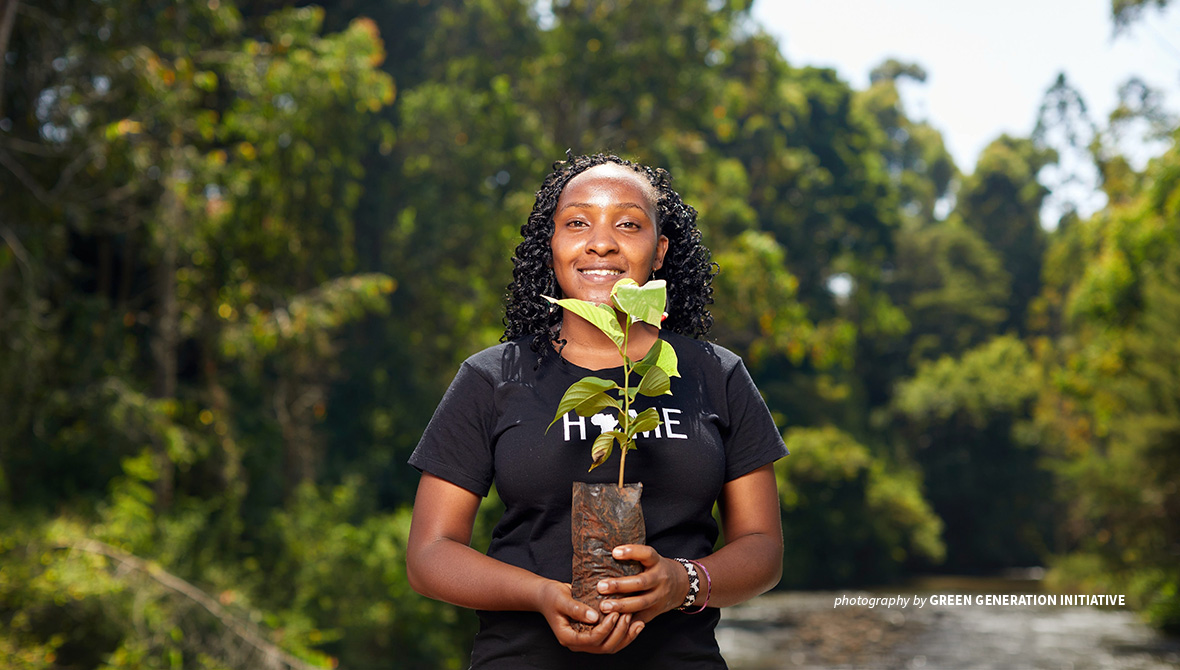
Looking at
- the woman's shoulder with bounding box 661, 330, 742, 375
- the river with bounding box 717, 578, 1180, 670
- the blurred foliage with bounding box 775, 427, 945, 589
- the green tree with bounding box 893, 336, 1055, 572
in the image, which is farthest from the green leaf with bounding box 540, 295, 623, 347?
the green tree with bounding box 893, 336, 1055, 572

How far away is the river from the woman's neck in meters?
15.9

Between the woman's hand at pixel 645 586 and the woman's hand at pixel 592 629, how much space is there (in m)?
0.02

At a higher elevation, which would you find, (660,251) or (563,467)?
(660,251)

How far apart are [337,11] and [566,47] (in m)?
3.90

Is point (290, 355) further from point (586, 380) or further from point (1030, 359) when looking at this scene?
point (1030, 359)

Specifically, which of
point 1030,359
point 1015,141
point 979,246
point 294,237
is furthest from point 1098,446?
point 294,237

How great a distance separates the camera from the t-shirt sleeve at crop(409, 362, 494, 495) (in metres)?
1.78

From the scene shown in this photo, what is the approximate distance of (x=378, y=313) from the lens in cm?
1858

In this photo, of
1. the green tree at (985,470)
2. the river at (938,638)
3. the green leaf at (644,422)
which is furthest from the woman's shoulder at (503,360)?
the green tree at (985,470)

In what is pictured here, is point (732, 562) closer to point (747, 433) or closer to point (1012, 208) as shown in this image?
point (747, 433)

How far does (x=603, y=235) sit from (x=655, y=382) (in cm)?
35

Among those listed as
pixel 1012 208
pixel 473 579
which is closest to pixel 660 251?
pixel 473 579

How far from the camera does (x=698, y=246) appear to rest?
212cm

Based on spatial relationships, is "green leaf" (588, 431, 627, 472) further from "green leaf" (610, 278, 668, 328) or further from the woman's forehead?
the woman's forehead
